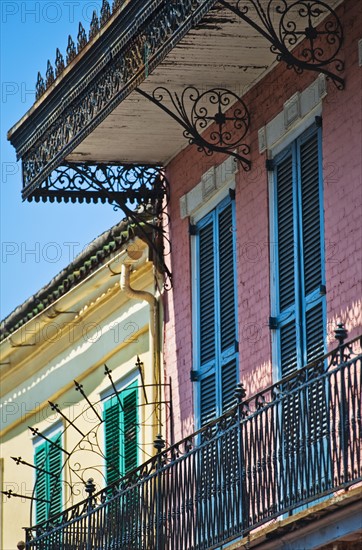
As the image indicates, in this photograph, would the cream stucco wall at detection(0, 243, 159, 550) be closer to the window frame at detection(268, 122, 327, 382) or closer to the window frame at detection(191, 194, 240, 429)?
the window frame at detection(191, 194, 240, 429)

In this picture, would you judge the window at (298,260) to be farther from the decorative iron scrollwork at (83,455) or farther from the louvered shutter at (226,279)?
the decorative iron scrollwork at (83,455)

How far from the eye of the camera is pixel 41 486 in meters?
22.5

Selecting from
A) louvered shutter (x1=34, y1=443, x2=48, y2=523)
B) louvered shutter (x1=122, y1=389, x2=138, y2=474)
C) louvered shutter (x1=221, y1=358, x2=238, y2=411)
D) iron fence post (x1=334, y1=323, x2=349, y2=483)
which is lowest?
iron fence post (x1=334, y1=323, x2=349, y2=483)

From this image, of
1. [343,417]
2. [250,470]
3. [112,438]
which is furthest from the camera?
[112,438]

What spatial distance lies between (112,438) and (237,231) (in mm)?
3812

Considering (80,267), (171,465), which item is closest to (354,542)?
(171,465)

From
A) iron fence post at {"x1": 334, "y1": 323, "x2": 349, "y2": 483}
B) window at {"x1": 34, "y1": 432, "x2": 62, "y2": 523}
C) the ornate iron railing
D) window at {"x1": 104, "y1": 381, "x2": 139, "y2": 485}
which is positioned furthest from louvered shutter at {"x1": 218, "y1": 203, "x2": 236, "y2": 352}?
window at {"x1": 34, "y1": 432, "x2": 62, "y2": 523}

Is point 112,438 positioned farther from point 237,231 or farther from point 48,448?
point 237,231

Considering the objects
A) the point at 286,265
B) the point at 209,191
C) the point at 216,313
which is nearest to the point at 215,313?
the point at 216,313

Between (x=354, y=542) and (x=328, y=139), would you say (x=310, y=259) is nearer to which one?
(x=328, y=139)

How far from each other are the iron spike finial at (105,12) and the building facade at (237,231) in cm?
2

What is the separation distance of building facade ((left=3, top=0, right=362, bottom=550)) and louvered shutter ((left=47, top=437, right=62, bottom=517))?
10.0 feet

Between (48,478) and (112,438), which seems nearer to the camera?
(112,438)

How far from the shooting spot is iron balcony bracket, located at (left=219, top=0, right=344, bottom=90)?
15016 millimetres
